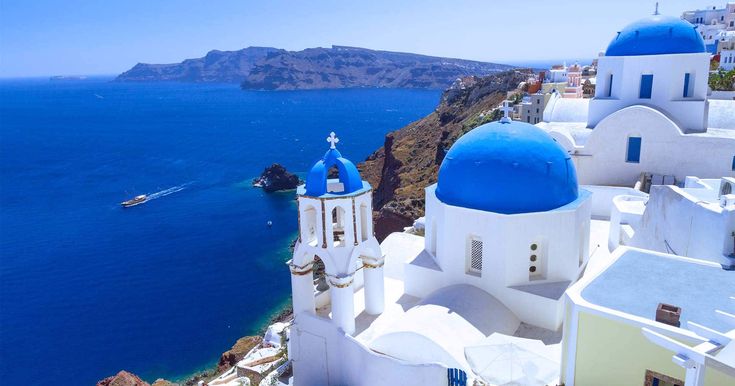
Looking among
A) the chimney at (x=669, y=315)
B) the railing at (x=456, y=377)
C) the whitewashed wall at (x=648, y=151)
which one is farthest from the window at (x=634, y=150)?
the railing at (x=456, y=377)

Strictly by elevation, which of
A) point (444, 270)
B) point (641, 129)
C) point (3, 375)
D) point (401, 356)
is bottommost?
point (3, 375)

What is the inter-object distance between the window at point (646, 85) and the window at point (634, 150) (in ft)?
6.19

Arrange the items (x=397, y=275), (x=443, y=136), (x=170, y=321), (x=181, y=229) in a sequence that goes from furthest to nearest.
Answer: (x=443, y=136), (x=181, y=229), (x=170, y=321), (x=397, y=275)

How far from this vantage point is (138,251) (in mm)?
42438

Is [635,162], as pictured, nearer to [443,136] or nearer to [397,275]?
[397,275]

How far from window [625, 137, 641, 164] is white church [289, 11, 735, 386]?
37.0 inches

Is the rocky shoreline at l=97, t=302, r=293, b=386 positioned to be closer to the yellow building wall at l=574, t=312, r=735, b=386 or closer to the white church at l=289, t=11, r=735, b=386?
the white church at l=289, t=11, r=735, b=386

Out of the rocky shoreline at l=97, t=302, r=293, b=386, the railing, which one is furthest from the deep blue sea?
the railing

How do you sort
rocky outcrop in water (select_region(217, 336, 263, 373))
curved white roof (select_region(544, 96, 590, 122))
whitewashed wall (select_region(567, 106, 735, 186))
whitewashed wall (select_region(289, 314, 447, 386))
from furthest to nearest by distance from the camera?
rocky outcrop in water (select_region(217, 336, 263, 373)), curved white roof (select_region(544, 96, 590, 122)), whitewashed wall (select_region(567, 106, 735, 186)), whitewashed wall (select_region(289, 314, 447, 386))

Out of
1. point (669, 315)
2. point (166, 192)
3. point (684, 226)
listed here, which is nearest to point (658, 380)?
point (669, 315)

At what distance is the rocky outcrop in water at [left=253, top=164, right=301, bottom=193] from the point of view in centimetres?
6119

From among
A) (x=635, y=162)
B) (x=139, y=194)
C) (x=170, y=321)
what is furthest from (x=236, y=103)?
(x=635, y=162)

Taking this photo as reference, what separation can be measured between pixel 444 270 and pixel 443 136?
43953 mm

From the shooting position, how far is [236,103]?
178m
